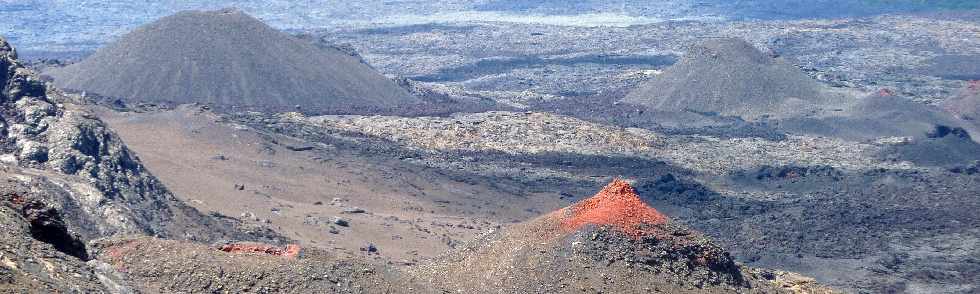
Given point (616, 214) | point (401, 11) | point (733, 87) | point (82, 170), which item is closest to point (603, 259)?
point (616, 214)

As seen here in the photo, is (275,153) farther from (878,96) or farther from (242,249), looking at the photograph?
(878,96)

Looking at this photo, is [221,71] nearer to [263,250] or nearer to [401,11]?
[263,250]

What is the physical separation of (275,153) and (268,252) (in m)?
24.6

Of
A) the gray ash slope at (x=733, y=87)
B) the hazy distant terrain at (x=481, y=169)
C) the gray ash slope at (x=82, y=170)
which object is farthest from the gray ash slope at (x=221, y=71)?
the gray ash slope at (x=82, y=170)

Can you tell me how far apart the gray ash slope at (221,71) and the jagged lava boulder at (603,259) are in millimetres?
37924

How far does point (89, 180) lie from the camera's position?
27016 mm

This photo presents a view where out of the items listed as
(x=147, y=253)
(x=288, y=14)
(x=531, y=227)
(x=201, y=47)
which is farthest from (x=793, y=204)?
(x=288, y=14)

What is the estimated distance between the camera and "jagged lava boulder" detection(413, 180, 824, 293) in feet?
67.7

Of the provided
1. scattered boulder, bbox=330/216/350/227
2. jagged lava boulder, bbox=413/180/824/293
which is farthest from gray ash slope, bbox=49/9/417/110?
jagged lava boulder, bbox=413/180/824/293

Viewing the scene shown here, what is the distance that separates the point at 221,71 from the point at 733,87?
27.0 metres

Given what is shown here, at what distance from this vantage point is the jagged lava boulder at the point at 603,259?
2062 centimetres

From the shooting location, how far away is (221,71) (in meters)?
61.1

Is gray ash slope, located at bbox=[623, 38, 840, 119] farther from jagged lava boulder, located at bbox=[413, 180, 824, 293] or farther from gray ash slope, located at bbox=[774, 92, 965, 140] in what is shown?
jagged lava boulder, located at bbox=[413, 180, 824, 293]

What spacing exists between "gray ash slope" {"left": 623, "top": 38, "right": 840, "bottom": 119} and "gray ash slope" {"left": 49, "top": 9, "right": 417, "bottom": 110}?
14.3m
